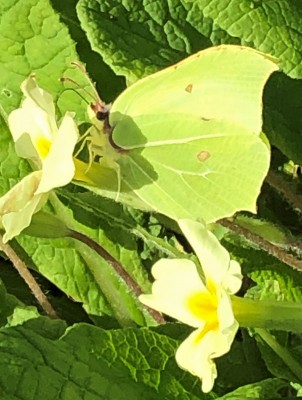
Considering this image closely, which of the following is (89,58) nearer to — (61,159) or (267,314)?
(61,159)

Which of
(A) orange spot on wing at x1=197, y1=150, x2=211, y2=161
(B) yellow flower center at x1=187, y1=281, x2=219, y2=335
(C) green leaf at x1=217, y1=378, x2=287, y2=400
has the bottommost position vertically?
(C) green leaf at x1=217, y1=378, x2=287, y2=400

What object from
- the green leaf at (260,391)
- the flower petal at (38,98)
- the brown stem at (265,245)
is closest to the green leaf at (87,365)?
the green leaf at (260,391)

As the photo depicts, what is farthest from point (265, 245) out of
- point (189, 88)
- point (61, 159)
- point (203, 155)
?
point (61, 159)

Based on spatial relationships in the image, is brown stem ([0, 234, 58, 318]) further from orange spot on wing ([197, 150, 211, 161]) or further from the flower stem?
the flower stem

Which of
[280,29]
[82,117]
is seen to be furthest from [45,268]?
[280,29]

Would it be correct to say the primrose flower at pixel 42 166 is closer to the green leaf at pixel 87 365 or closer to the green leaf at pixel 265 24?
the green leaf at pixel 87 365

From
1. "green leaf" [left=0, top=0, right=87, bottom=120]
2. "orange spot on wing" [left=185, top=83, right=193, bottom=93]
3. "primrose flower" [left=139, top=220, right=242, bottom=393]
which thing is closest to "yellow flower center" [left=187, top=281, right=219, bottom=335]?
"primrose flower" [left=139, top=220, right=242, bottom=393]
